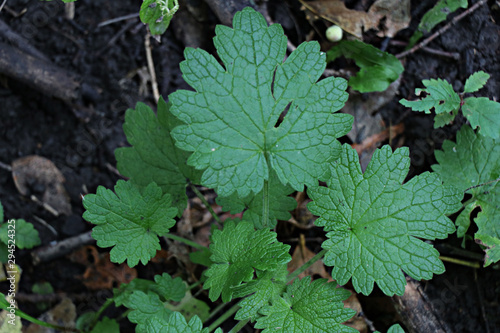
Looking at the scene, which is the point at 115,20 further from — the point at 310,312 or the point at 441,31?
the point at 310,312

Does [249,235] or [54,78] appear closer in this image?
[249,235]

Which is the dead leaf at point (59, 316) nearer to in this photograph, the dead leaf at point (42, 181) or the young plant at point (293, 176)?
the dead leaf at point (42, 181)

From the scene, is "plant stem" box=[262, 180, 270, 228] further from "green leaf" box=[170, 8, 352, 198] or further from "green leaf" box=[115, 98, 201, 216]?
"green leaf" box=[115, 98, 201, 216]

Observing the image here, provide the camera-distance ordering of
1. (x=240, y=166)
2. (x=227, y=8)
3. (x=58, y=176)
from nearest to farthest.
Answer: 1. (x=240, y=166)
2. (x=227, y=8)
3. (x=58, y=176)

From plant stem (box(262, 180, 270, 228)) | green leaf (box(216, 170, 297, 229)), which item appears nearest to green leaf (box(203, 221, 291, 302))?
plant stem (box(262, 180, 270, 228))

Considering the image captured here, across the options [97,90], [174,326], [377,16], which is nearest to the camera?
[174,326]

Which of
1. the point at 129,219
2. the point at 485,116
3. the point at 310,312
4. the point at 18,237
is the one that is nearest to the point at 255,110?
the point at 129,219

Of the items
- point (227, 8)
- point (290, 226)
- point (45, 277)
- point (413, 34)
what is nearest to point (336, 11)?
point (413, 34)

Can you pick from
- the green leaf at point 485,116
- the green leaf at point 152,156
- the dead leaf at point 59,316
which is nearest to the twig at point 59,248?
the dead leaf at point 59,316

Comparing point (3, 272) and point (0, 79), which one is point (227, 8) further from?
point (3, 272)
